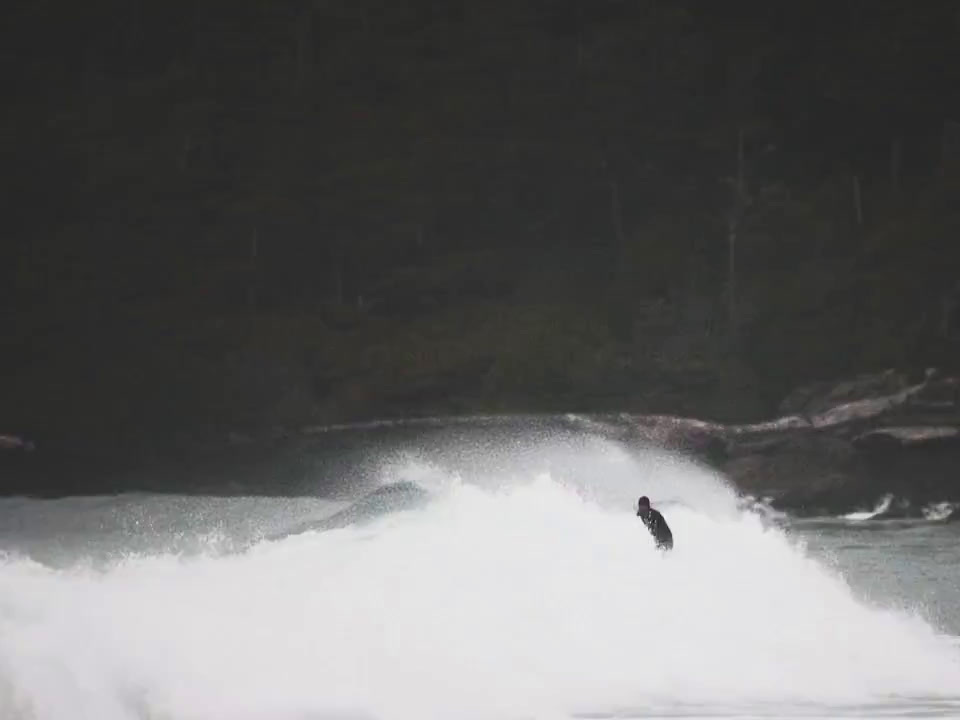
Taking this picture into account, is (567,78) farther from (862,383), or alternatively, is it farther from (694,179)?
(862,383)

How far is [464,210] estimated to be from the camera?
87.1 meters

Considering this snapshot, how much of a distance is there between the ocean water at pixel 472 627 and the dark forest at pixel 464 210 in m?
48.0

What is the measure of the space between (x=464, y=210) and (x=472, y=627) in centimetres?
6940

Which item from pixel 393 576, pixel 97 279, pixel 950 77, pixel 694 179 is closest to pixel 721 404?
pixel 694 179

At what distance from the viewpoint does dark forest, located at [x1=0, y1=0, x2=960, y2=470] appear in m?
75.9

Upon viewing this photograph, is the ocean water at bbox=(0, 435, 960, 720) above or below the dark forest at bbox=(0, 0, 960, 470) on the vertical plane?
below

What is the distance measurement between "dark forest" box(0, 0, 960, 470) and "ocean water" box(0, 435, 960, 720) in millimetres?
48041

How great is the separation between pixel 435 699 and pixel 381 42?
8244cm

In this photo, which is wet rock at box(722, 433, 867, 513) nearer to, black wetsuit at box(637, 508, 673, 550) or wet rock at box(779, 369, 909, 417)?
wet rock at box(779, 369, 909, 417)

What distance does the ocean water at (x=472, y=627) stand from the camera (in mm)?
15883

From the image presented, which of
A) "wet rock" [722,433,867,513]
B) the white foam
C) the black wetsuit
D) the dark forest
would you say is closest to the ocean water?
the black wetsuit

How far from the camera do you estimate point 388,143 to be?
9081cm

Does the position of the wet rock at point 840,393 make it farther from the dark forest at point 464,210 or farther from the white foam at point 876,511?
the white foam at point 876,511

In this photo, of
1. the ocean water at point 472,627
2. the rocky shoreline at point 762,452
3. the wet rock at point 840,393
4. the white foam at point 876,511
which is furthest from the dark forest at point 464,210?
the ocean water at point 472,627
